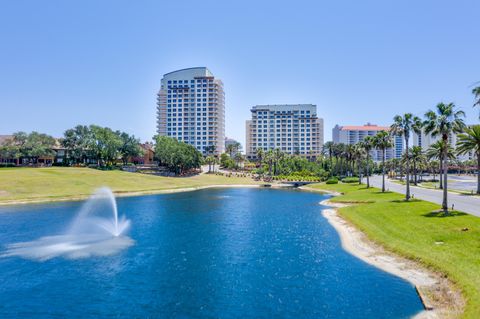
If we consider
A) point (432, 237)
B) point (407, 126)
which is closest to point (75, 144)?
point (407, 126)

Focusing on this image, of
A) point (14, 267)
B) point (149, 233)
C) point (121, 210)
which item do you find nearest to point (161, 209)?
point (121, 210)

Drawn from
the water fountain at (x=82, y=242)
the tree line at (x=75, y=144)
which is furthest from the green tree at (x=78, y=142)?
the water fountain at (x=82, y=242)

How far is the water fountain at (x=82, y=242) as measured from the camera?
133 ft

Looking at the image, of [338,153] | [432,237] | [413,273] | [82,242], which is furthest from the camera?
[338,153]

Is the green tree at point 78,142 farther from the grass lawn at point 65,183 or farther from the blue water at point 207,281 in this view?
the blue water at point 207,281

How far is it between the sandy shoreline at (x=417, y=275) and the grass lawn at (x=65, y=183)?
82.7 metres

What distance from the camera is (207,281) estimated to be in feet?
105

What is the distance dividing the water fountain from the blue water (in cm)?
185

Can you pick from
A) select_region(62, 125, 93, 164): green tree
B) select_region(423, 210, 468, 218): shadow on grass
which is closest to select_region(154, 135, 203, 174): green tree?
select_region(62, 125, 93, 164): green tree

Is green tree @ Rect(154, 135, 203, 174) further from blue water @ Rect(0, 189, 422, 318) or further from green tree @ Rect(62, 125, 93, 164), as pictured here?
blue water @ Rect(0, 189, 422, 318)

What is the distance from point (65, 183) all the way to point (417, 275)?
361 ft

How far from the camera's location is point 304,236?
5116 cm

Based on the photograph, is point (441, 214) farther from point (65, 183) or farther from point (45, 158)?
point (45, 158)

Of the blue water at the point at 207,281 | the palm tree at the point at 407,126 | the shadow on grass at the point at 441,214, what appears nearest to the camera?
the blue water at the point at 207,281
